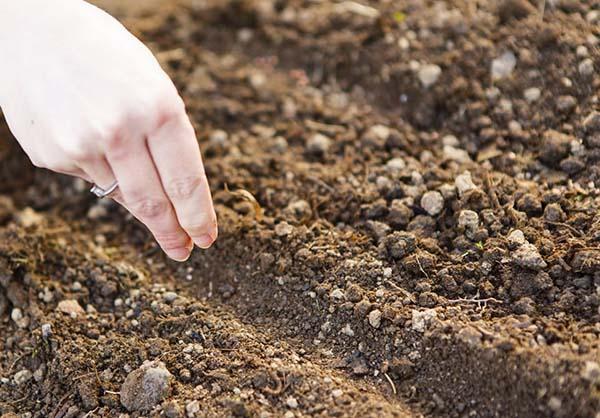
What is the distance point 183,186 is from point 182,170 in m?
0.03

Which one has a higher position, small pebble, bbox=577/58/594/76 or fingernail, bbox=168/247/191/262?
small pebble, bbox=577/58/594/76

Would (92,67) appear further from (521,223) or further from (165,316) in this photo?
(521,223)

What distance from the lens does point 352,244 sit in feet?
5.32

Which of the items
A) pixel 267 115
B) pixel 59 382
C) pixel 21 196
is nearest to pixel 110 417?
pixel 59 382

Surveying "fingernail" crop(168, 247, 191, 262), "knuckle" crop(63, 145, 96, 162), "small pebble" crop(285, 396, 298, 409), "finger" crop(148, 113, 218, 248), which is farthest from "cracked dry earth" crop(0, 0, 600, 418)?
"knuckle" crop(63, 145, 96, 162)

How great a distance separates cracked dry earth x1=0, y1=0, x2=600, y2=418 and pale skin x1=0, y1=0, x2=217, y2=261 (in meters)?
0.32

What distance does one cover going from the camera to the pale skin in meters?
1.25

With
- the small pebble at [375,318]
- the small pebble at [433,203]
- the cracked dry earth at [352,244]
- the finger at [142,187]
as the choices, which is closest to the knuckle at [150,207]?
the finger at [142,187]

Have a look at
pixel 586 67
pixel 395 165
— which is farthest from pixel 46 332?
pixel 586 67

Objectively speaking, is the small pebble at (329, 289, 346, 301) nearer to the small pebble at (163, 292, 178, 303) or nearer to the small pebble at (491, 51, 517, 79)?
the small pebble at (163, 292, 178, 303)

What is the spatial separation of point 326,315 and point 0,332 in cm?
70

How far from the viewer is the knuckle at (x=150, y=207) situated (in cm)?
132

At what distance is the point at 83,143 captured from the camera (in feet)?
4.11

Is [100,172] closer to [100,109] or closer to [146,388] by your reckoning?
[100,109]
